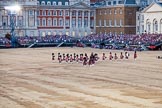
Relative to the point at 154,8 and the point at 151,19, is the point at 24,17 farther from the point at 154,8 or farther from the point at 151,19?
the point at 154,8

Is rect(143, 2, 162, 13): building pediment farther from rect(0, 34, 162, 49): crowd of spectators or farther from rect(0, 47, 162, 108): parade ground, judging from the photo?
rect(0, 47, 162, 108): parade ground

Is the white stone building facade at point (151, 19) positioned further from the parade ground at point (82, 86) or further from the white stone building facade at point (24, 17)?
the parade ground at point (82, 86)

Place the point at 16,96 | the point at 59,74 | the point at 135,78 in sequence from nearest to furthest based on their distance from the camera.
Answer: the point at 16,96 → the point at 135,78 → the point at 59,74

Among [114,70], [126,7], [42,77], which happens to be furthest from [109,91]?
[126,7]

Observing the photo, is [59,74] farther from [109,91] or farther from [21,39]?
[21,39]

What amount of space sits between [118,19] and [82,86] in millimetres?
92171

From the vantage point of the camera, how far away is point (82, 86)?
131 ft

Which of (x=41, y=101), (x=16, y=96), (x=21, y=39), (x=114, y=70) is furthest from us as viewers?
(x=21, y=39)

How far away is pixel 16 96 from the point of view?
3481 centimetres

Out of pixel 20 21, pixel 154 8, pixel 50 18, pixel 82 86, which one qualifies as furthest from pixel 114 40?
pixel 82 86

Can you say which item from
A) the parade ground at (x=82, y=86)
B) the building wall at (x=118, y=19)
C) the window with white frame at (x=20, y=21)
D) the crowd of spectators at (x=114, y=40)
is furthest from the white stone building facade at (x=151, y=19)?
the parade ground at (x=82, y=86)

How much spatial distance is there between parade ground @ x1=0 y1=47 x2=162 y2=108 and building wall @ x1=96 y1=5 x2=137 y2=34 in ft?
231

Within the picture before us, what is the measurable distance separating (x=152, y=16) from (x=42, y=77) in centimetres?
7564

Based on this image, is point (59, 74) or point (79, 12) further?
point (79, 12)
